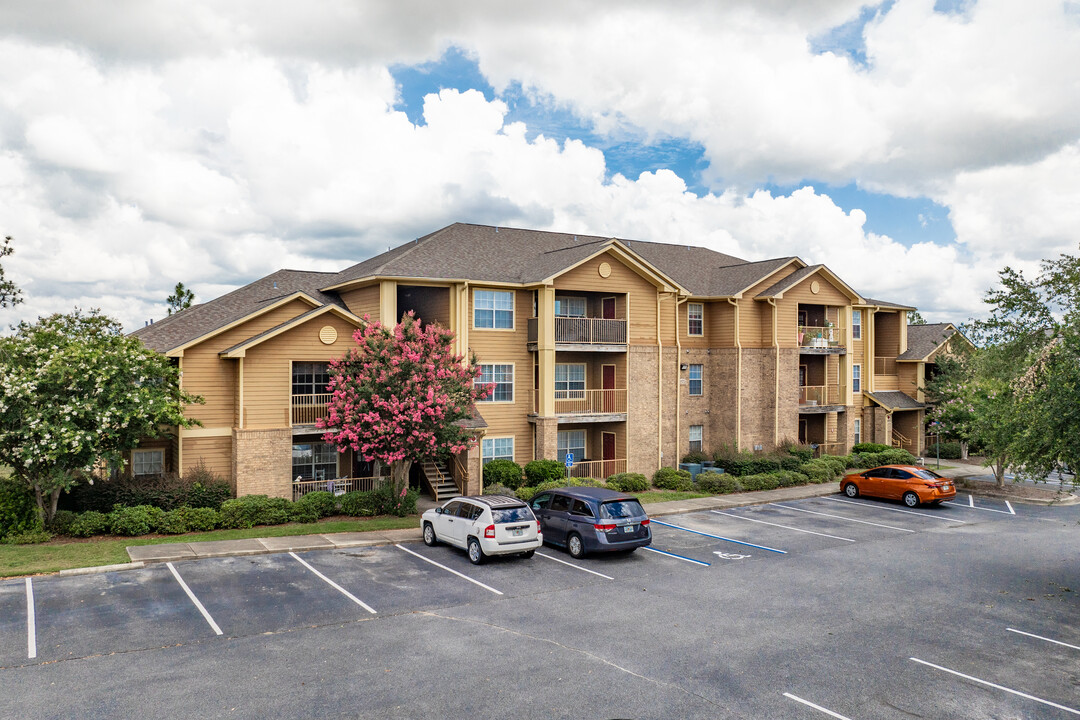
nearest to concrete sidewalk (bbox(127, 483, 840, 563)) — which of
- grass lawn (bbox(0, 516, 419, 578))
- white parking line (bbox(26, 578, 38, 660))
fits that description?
grass lawn (bbox(0, 516, 419, 578))

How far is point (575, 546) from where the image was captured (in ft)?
58.2

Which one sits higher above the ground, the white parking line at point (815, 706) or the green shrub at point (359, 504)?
the green shrub at point (359, 504)

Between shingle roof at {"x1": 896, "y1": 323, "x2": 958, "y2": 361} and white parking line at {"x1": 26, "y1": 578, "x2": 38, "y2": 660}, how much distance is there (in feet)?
A: 134

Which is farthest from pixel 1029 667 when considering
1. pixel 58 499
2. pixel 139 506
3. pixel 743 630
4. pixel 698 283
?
pixel 698 283

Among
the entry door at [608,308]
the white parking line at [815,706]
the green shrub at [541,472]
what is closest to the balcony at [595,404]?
the green shrub at [541,472]

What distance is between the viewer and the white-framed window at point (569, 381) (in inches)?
1179

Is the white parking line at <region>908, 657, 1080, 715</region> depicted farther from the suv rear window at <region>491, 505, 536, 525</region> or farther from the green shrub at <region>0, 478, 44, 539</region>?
the green shrub at <region>0, 478, 44, 539</region>

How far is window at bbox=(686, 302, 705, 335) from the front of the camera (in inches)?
1337

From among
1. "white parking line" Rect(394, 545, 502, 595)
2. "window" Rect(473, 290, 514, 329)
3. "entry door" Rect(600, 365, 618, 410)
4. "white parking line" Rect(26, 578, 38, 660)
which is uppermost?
"window" Rect(473, 290, 514, 329)

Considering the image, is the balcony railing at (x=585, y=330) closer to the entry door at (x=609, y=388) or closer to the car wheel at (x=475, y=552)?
the entry door at (x=609, y=388)

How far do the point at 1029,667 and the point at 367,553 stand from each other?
14.0 metres

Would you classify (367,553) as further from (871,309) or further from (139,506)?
(871,309)

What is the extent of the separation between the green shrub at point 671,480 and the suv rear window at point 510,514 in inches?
527

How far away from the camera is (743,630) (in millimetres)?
12383
